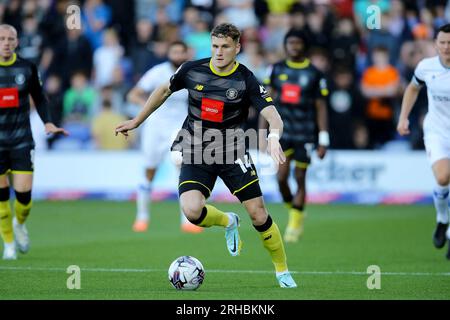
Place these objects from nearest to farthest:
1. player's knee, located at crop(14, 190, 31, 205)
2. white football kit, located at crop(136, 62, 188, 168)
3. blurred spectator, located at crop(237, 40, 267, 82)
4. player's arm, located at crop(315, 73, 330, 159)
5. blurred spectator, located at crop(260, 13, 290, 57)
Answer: player's knee, located at crop(14, 190, 31, 205) < player's arm, located at crop(315, 73, 330, 159) < white football kit, located at crop(136, 62, 188, 168) < blurred spectator, located at crop(237, 40, 267, 82) < blurred spectator, located at crop(260, 13, 290, 57)

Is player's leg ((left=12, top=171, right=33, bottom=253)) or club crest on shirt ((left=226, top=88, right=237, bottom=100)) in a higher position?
club crest on shirt ((left=226, top=88, right=237, bottom=100))

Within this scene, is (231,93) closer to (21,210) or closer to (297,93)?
(21,210)

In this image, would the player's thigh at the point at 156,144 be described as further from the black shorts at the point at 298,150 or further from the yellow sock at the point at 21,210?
the yellow sock at the point at 21,210

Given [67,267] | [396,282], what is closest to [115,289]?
[67,267]

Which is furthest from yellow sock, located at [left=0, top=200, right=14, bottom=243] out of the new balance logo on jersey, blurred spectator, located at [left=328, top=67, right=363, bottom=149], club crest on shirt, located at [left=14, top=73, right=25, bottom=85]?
blurred spectator, located at [left=328, top=67, right=363, bottom=149]

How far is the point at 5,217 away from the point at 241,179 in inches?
153

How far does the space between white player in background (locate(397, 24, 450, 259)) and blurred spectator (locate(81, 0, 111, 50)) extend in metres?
12.1

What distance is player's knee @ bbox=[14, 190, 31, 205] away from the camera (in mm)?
12578

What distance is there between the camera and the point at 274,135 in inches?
369

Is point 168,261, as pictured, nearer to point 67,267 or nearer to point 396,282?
A: point 67,267

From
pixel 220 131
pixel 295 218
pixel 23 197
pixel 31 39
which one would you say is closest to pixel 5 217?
pixel 23 197

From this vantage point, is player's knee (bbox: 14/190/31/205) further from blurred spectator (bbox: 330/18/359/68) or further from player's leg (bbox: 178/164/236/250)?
blurred spectator (bbox: 330/18/359/68)

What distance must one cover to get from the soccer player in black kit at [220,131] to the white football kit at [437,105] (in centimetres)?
327
